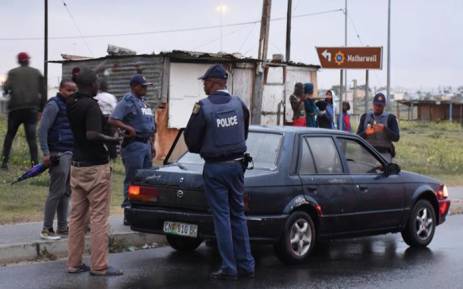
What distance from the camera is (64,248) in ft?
29.9

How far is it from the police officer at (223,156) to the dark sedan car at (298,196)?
39 centimetres

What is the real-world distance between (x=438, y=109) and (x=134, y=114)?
7229 cm

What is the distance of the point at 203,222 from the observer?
830 centimetres

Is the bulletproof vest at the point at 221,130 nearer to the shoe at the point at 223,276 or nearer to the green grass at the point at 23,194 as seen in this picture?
the shoe at the point at 223,276

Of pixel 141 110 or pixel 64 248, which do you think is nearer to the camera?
pixel 64 248

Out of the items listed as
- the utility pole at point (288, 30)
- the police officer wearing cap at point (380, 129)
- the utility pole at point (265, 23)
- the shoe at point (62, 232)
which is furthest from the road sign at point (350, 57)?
the utility pole at point (288, 30)

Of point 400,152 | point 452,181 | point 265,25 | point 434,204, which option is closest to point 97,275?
point 434,204

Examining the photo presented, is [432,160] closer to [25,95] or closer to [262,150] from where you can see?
[25,95]

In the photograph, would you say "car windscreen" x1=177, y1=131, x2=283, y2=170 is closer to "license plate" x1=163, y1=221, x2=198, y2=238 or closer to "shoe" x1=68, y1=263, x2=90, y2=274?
"license plate" x1=163, y1=221, x2=198, y2=238

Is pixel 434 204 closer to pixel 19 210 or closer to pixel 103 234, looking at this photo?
pixel 103 234

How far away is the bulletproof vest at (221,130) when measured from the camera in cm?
770

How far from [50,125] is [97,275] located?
6.34ft

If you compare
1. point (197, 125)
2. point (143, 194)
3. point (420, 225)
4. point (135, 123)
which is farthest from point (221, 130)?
point (420, 225)

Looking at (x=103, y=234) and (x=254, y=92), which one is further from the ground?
(x=254, y=92)
